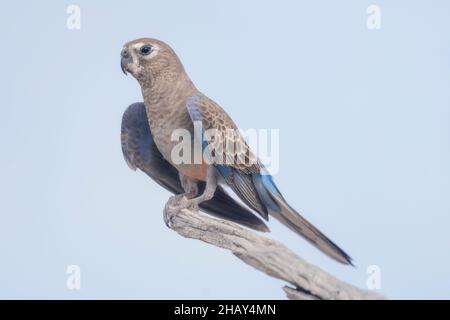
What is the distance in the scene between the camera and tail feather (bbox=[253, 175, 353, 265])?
4599 mm

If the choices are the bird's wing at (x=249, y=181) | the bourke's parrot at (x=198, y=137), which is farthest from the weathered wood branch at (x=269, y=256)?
the bird's wing at (x=249, y=181)

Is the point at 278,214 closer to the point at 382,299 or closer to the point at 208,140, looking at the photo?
the point at 208,140

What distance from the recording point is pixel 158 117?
4.75 metres

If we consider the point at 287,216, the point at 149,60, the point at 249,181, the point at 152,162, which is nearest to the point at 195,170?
the point at 249,181

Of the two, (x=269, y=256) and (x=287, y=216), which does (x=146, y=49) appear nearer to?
(x=287, y=216)

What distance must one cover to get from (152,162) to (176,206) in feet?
1.66

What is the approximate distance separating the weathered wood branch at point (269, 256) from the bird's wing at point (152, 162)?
1.57 feet

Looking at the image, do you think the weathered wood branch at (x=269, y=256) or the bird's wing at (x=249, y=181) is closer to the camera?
the weathered wood branch at (x=269, y=256)

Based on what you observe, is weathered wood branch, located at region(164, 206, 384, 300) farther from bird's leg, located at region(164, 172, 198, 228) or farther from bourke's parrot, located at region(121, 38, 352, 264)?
bourke's parrot, located at region(121, 38, 352, 264)

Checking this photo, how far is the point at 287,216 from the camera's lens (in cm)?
479

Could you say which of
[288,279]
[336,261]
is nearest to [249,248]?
[288,279]

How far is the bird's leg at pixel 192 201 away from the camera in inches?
188

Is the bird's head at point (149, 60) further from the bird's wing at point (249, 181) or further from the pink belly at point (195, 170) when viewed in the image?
the pink belly at point (195, 170)
